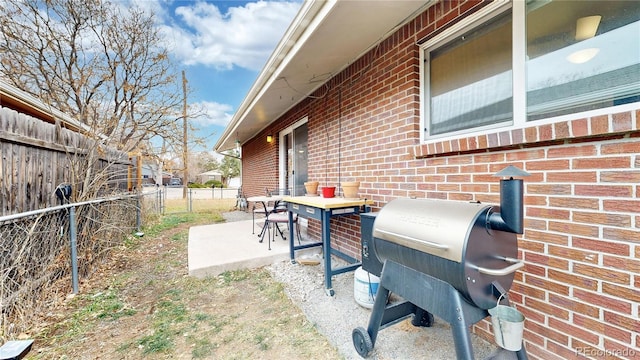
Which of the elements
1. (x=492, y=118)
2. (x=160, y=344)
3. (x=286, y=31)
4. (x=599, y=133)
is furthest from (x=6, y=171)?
(x=599, y=133)

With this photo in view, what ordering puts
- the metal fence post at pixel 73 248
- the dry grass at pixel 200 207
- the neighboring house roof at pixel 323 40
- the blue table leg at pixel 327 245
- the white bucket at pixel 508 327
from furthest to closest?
the dry grass at pixel 200 207
the metal fence post at pixel 73 248
the blue table leg at pixel 327 245
the neighboring house roof at pixel 323 40
the white bucket at pixel 508 327

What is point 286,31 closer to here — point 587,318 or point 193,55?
point 587,318

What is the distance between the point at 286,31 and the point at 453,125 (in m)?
1.95

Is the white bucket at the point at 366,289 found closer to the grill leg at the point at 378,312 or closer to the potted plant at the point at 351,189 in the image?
the grill leg at the point at 378,312

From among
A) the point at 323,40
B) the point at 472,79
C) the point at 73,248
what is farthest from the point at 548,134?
the point at 73,248

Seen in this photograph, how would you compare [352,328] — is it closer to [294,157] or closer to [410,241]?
[410,241]

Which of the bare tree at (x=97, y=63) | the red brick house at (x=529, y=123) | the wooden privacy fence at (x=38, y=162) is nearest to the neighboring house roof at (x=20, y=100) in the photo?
the wooden privacy fence at (x=38, y=162)

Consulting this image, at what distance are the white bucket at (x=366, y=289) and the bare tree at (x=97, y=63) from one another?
5.24 metres

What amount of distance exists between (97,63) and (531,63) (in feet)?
34.2

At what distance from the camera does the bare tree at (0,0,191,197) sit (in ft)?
20.6

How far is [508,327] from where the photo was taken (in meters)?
1.25

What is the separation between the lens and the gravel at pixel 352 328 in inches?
71.2

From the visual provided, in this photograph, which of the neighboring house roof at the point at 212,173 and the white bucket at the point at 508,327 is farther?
the neighboring house roof at the point at 212,173

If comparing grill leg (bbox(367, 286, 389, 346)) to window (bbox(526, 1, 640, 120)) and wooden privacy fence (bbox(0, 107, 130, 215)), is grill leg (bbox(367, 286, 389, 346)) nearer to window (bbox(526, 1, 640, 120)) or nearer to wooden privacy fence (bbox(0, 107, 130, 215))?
window (bbox(526, 1, 640, 120))
